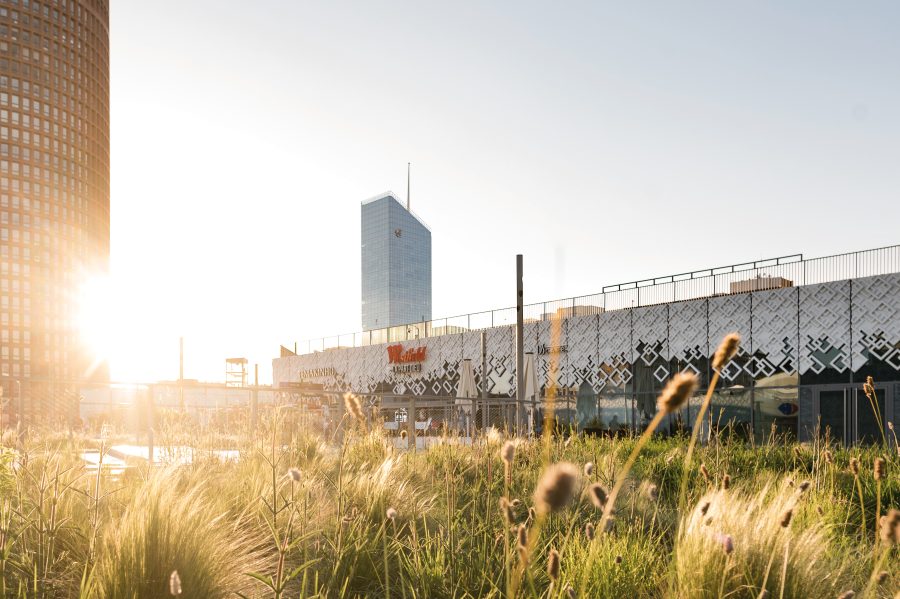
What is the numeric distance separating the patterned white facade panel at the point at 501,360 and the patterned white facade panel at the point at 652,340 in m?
7.21

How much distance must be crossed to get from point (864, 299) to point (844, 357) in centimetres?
217

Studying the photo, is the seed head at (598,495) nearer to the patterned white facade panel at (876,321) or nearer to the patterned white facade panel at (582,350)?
the patterned white facade panel at (876,321)

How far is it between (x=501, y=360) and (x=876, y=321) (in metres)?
17.2

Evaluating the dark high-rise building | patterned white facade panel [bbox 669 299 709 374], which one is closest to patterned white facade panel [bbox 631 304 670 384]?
patterned white facade panel [bbox 669 299 709 374]

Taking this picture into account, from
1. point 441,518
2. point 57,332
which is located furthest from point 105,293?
point 441,518

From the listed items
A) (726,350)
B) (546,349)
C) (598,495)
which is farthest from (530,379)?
(726,350)

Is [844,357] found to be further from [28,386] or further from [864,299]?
[28,386]

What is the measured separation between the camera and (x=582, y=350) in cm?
2938

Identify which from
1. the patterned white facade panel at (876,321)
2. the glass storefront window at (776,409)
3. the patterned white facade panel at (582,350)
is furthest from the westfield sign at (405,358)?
the patterned white facade panel at (876,321)

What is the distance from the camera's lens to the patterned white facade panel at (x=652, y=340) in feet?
86.2

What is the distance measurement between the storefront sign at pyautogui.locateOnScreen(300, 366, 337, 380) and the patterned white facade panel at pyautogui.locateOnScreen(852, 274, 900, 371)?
32.9m

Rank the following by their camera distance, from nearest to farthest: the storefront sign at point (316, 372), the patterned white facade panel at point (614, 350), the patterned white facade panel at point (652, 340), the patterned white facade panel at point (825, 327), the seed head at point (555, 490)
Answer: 1. the seed head at point (555, 490)
2. the patterned white facade panel at point (825, 327)
3. the patterned white facade panel at point (652, 340)
4. the patterned white facade panel at point (614, 350)
5. the storefront sign at point (316, 372)

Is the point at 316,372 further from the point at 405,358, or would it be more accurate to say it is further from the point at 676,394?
the point at 676,394

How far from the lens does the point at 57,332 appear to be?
95.3m
